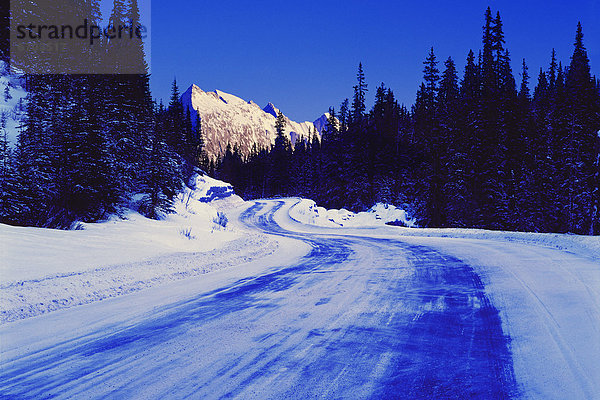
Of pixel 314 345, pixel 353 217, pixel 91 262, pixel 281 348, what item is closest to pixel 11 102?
pixel 91 262

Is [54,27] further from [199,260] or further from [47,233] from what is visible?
[199,260]

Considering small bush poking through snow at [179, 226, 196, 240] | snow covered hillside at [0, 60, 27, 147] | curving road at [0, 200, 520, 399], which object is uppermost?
snow covered hillside at [0, 60, 27, 147]

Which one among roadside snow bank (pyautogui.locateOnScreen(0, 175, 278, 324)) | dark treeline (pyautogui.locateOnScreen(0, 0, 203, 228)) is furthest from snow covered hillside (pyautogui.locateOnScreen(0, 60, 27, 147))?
roadside snow bank (pyautogui.locateOnScreen(0, 175, 278, 324))

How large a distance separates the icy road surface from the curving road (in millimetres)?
16

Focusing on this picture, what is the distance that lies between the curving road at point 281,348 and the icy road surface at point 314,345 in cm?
2

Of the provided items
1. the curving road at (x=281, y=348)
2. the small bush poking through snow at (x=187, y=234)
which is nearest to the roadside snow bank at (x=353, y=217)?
the small bush poking through snow at (x=187, y=234)

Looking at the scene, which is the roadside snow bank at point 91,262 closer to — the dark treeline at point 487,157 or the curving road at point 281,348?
the curving road at point 281,348

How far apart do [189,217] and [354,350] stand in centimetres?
2170

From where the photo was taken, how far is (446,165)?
3866 cm

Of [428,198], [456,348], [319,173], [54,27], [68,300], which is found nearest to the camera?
[456,348]

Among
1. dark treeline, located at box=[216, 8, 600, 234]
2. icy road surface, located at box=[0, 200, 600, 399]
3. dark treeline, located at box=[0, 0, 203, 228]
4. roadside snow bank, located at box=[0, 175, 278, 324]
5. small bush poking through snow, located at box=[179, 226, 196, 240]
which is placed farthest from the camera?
dark treeline, located at box=[216, 8, 600, 234]

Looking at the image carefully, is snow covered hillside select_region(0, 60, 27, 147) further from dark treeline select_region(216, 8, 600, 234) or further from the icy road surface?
dark treeline select_region(216, 8, 600, 234)

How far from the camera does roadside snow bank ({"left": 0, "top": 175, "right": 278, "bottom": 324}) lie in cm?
559

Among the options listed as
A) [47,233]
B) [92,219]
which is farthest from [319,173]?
[47,233]
